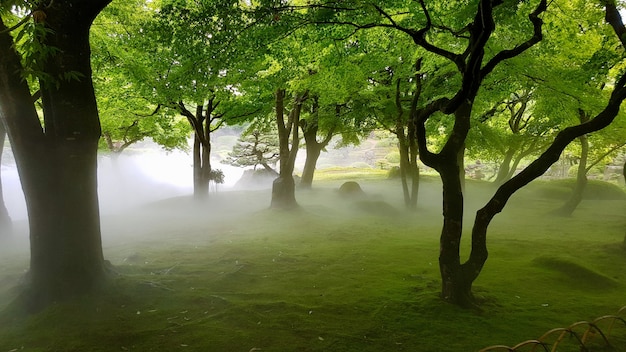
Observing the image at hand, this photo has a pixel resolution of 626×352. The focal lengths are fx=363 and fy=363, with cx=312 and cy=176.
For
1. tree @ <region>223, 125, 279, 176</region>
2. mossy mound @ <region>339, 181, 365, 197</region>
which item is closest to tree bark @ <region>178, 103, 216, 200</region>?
mossy mound @ <region>339, 181, 365, 197</region>

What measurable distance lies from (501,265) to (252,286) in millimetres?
5540

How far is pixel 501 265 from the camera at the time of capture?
814 cm

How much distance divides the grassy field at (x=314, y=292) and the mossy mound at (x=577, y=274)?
2 centimetres

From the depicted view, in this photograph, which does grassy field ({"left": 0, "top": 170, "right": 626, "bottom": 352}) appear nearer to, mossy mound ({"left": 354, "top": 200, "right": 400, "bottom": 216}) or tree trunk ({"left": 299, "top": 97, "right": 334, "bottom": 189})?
mossy mound ({"left": 354, "top": 200, "right": 400, "bottom": 216})

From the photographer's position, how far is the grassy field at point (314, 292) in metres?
4.53

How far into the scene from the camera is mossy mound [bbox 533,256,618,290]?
6766mm

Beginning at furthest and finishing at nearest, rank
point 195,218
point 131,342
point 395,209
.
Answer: point 395,209
point 195,218
point 131,342

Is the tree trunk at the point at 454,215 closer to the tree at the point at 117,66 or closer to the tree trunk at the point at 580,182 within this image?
the tree at the point at 117,66

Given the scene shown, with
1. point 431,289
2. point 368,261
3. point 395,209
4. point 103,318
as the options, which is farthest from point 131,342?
point 395,209

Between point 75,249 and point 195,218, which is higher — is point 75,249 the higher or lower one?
the higher one

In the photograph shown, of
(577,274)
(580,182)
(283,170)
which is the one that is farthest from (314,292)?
(580,182)

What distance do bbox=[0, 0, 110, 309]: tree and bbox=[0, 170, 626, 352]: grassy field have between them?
58 centimetres

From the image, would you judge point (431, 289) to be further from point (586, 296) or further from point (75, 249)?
point (75, 249)

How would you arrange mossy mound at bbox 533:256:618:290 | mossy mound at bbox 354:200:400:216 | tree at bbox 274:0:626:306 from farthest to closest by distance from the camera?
mossy mound at bbox 354:200:400:216 → mossy mound at bbox 533:256:618:290 → tree at bbox 274:0:626:306
